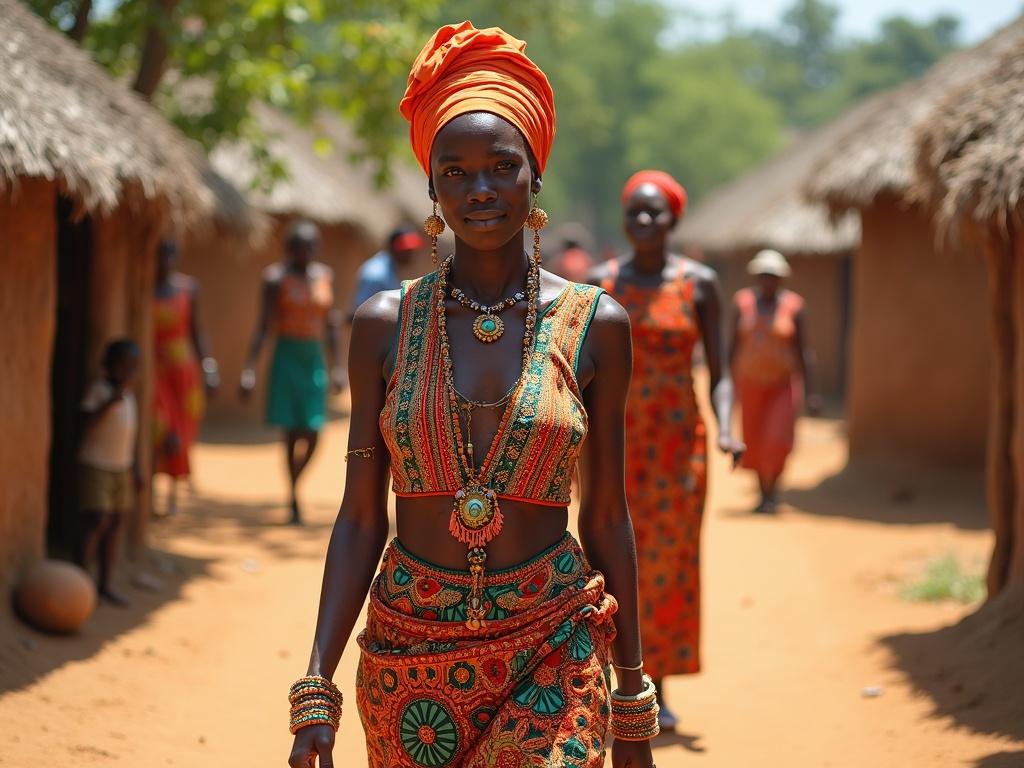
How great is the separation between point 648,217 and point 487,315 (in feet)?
8.55

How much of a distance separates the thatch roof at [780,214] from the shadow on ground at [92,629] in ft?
23.6

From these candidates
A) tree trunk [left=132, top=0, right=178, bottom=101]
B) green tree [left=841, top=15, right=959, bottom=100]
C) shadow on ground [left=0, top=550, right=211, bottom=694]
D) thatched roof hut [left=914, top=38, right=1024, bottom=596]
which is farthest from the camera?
green tree [left=841, top=15, right=959, bottom=100]

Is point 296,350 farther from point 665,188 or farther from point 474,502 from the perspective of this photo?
point 474,502

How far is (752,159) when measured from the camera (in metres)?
52.1

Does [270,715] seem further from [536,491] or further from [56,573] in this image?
[536,491]

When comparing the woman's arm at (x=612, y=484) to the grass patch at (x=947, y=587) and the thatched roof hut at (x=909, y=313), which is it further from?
the thatched roof hut at (x=909, y=313)

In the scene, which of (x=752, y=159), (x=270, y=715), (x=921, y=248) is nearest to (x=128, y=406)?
(x=270, y=715)

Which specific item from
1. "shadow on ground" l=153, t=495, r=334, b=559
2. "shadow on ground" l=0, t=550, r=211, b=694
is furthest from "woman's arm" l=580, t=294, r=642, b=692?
"shadow on ground" l=153, t=495, r=334, b=559

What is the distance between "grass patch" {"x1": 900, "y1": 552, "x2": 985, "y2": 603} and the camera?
7898 millimetres

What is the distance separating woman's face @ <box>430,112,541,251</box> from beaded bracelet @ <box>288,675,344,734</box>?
962 mm

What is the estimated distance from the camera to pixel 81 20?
8477mm

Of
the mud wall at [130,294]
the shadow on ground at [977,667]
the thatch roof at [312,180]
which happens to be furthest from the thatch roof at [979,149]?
the thatch roof at [312,180]

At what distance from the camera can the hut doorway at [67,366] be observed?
25.6ft

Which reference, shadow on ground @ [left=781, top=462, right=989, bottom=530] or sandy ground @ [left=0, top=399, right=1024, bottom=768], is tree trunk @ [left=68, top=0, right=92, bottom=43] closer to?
sandy ground @ [left=0, top=399, right=1024, bottom=768]
